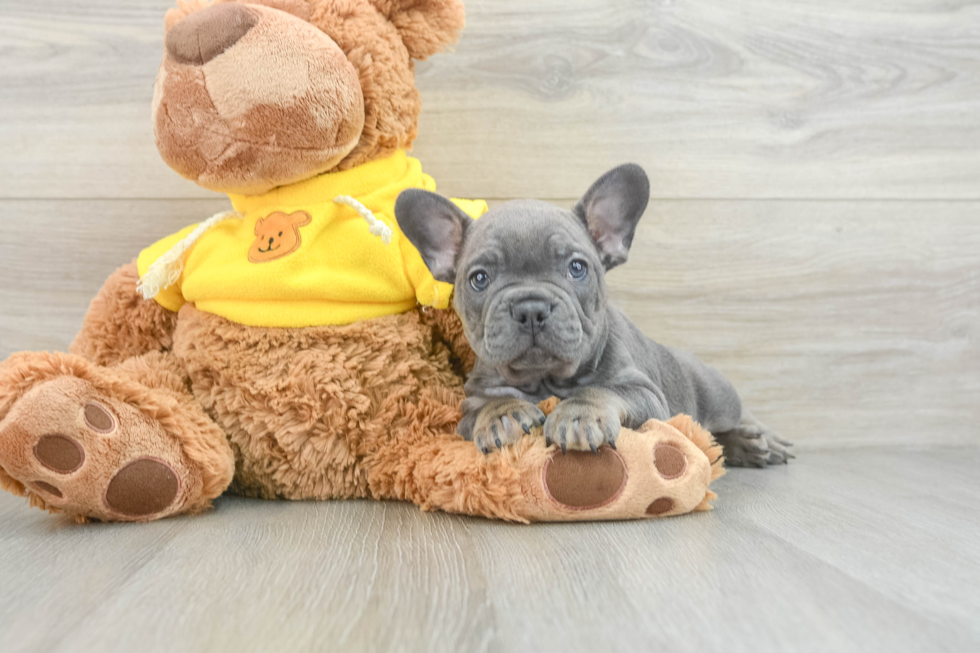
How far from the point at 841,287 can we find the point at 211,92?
1.87 meters

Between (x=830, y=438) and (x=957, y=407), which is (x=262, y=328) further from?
(x=957, y=407)

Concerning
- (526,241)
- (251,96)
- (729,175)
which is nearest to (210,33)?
(251,96)

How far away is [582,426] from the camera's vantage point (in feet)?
4.35

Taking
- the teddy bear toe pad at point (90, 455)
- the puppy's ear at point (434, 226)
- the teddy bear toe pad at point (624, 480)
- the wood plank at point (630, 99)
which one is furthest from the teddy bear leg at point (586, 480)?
the wood plank at point (630, 99)

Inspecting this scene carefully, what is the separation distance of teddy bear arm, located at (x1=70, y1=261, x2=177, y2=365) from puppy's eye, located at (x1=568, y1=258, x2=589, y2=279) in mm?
1038

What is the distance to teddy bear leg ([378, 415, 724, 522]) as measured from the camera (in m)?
1.33

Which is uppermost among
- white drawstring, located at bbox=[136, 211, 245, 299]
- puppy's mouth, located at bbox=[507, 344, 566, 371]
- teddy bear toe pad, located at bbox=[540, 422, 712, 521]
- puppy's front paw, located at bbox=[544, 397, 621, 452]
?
white drawstring, located at bbox=[136, 211, 245, 299]

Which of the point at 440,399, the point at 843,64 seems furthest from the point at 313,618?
the point at 843,64

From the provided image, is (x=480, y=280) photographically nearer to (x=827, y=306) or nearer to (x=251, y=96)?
(x=251, y=96)

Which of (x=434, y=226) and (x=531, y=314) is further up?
(x=434, y=226)

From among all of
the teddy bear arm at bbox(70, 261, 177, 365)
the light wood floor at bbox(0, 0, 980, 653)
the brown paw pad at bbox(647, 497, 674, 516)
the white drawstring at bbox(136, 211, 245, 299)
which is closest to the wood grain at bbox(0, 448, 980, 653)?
the brown paw pad at bbox(647, 497, 674, 516)

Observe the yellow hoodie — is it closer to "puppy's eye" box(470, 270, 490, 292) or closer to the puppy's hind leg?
"puppy's eye" box(470, 270, 490, 292)

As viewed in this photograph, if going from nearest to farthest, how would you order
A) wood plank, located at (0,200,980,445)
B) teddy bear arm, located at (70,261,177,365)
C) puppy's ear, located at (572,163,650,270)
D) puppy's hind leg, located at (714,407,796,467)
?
puppy's ear, located at (572,163,650,270)
teddy bear arm, located at (70,261,177,365)
puppy's hind leg, located at (714,407,796,467)
wood plank, located at (0,200,980,445)

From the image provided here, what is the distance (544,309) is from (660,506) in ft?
1.39
